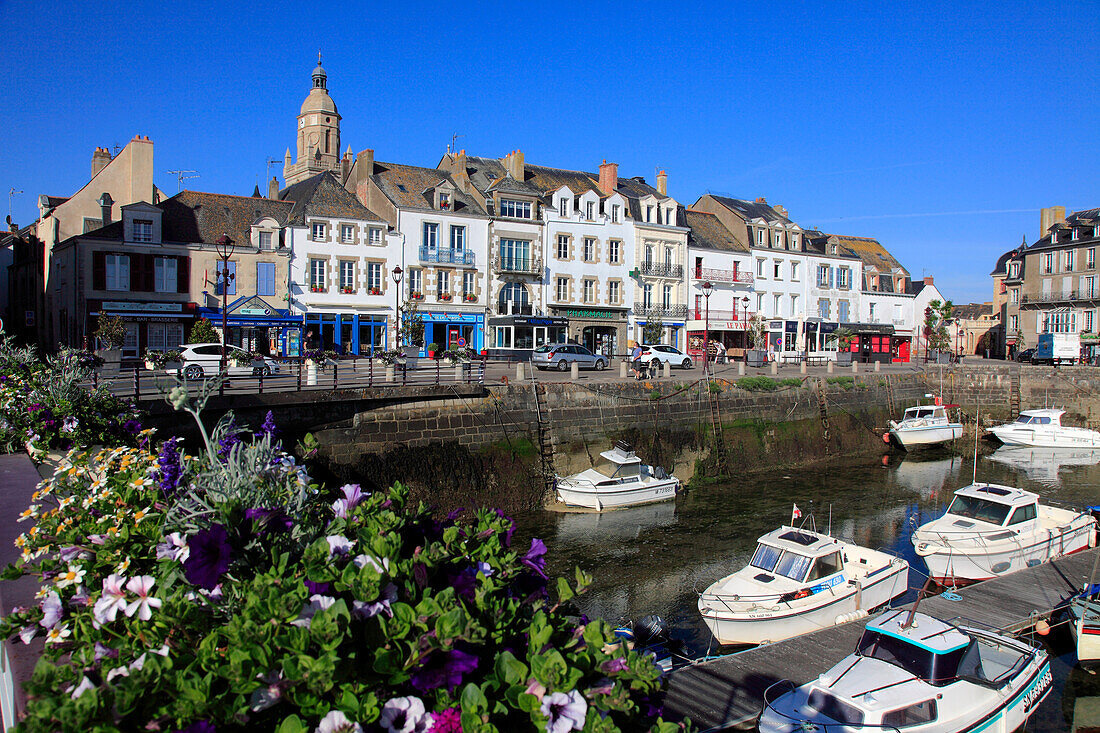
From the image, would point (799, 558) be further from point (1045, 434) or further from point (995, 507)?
point (1045, 434)

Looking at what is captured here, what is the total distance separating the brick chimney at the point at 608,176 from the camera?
132ft

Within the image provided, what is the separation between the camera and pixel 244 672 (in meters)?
2.14

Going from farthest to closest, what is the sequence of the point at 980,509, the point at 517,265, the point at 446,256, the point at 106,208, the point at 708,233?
the point at 708,233
the point at 517,265
the point at 446,256
the point at 106,208
the point at 980,509

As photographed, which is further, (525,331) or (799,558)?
(525,331)

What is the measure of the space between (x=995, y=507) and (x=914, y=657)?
26.8 feet

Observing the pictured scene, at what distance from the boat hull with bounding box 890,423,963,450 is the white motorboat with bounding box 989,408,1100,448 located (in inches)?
106

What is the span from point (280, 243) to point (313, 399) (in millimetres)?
16644

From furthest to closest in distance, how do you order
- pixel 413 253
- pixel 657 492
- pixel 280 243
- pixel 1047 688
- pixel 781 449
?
pixel 413 253
pixel 280 243
pixel 781 449
pixel 657 492
pixel 1047 688

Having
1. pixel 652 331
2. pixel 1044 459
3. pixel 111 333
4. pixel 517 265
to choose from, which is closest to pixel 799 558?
pixel 1044 459

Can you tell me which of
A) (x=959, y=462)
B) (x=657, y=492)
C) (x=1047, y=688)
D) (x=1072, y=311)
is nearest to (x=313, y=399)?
(x=657, y=492)

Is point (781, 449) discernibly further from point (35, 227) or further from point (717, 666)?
point (35, 227)

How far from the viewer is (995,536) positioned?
1409 centimetres

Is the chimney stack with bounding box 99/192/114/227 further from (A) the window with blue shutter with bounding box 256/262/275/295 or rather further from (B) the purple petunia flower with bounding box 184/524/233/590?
(B) the purple petunia flower with bounding box 184/524/233/590

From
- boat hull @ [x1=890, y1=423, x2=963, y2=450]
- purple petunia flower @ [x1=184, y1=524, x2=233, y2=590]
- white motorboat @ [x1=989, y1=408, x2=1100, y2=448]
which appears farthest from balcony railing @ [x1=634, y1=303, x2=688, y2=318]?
purple petunia flower @ [x1=184, y1=524, x2=233, y2=590]
